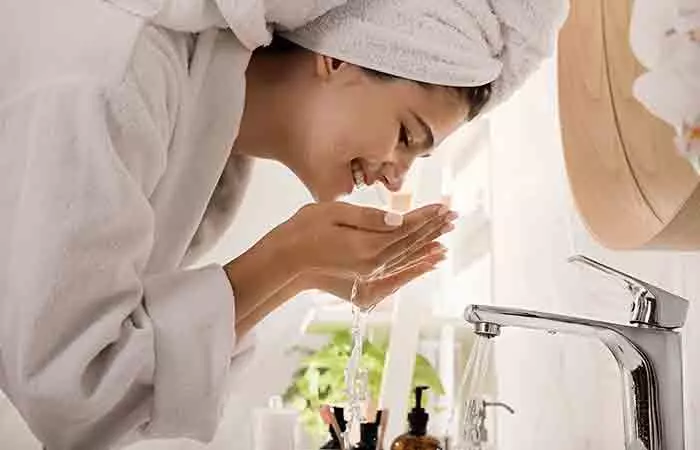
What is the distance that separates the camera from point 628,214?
944 mm

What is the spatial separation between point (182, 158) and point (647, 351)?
1.38 feet

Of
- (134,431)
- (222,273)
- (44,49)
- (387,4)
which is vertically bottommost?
(134,431)

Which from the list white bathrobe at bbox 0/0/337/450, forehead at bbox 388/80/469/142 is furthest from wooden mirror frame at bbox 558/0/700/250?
white bathrobe at bbox 0/0/337/450

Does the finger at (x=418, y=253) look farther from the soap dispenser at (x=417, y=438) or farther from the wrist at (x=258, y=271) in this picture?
the soap dispenser at (x=417, y=438)

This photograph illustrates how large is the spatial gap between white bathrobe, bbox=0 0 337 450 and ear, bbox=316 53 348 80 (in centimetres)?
13

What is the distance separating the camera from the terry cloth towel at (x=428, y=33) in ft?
2.92

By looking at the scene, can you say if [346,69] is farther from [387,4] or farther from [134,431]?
[134,431]

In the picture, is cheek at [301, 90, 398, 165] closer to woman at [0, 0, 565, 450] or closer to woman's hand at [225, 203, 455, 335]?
woman at [0, 0, 565, 450]

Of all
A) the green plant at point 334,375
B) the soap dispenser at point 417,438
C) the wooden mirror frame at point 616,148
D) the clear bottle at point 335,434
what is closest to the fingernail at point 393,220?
the wooden mirror frame at point 616,148

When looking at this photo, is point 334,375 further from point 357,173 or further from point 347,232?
point 347,232

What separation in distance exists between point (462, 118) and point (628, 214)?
0.60ft

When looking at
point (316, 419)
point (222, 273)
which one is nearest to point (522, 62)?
point (222, 273)

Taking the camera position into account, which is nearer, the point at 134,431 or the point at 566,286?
the point at 134,431

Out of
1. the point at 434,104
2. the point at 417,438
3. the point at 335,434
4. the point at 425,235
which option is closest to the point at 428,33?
the point at 434,104
